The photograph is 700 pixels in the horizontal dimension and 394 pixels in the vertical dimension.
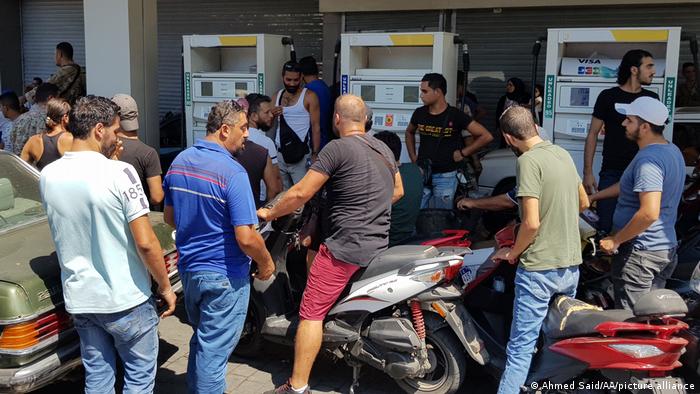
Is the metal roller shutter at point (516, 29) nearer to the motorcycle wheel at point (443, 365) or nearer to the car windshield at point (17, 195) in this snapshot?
the motorcycle wheel at point (443, 365)

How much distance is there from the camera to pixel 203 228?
3615 mm

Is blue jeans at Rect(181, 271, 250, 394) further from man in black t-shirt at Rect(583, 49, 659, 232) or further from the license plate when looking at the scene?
man in black t-shirt at Rect(583, 49, 659, 232)

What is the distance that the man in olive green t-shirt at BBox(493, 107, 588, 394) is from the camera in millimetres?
3711

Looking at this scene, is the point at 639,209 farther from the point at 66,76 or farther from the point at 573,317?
the point at 66,76

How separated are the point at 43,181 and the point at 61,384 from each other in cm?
187

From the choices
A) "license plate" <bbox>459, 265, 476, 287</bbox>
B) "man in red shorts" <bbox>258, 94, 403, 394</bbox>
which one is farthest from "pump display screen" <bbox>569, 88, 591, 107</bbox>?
"man in red shorts" <bbox>258, 94, 403, 394</bbox>

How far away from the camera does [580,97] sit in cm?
639

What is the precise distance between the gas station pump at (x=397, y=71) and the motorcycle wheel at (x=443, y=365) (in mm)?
3139

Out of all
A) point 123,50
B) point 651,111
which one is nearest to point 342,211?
point 651,111

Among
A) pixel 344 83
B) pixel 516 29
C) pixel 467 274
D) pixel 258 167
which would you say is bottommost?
pixel 467 274

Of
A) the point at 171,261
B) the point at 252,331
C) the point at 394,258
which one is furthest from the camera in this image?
the point at 252,331

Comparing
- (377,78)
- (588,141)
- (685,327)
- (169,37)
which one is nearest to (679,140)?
(588,141)

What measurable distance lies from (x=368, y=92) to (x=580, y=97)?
82.2 inches

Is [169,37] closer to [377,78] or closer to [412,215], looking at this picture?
[377,78]
